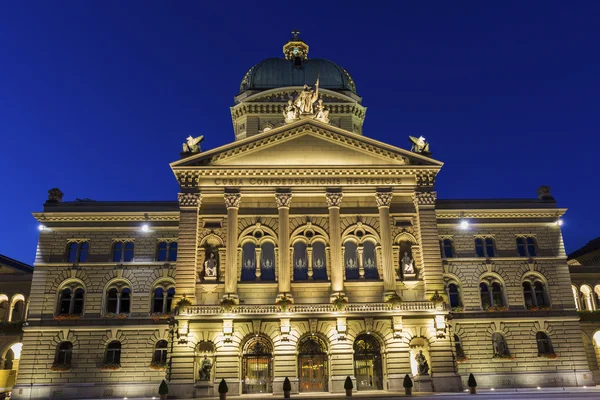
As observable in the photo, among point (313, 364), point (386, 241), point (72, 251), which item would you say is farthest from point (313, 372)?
point (72, 251)

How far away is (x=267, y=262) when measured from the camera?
141ft

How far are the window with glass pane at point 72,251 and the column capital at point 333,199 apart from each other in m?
22.8

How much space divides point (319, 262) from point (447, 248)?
12799mm

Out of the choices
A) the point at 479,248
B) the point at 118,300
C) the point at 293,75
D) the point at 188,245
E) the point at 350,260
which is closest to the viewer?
the point at 188,245

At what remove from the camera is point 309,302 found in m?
41.8

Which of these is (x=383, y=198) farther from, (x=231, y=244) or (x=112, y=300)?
(x=112, y=300)

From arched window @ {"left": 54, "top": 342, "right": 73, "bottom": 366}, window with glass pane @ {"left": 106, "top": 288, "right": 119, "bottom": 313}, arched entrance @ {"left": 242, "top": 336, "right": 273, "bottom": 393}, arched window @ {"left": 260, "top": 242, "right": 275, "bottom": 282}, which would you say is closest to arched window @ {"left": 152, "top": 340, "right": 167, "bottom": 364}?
window with glass pane @ {"left": 106, "top": 288, "right": 119, "bottom": 313}

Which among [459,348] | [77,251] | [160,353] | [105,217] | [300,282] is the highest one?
[105,217]

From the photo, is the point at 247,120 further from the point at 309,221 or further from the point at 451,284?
the point at 451,284

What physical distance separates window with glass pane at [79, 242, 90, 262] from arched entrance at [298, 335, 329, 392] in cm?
2123

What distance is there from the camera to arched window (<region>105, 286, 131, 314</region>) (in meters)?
45.8

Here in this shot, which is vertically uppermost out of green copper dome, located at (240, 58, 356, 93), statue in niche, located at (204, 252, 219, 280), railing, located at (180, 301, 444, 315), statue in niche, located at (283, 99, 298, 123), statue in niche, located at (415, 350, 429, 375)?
green copper dome, located at (240, 58, 356, 93)

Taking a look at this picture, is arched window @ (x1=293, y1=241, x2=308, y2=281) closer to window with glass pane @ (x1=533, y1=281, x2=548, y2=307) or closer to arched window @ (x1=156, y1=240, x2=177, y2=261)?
arched window @ (x1=156, y1=240, x2=177, y2=261)

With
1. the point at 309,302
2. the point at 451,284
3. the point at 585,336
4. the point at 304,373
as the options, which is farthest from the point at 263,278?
the point at 585,336
